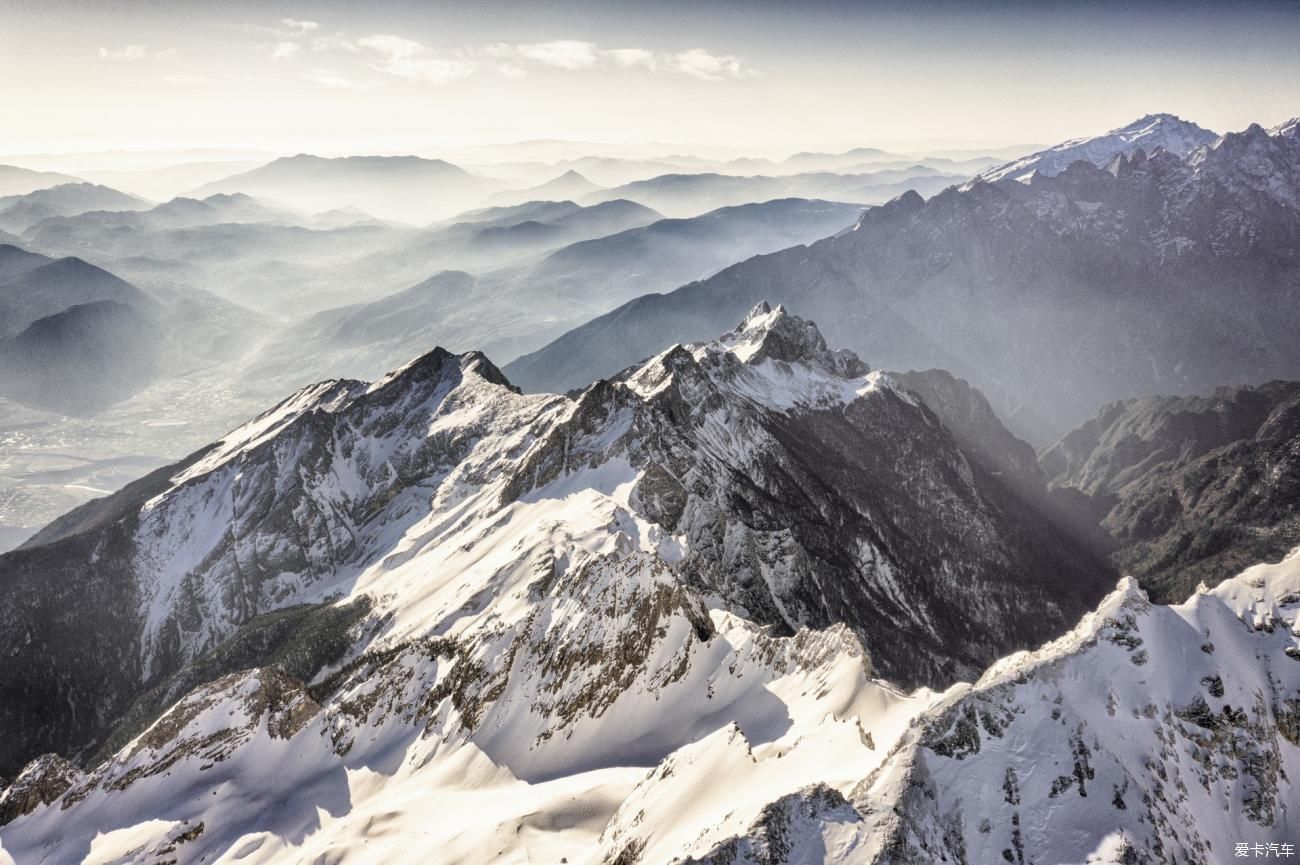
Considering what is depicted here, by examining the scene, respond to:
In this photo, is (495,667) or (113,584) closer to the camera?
(495,667)

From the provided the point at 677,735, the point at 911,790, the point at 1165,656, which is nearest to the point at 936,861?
the point at 911,790

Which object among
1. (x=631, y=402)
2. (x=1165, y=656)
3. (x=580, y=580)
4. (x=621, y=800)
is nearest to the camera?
(x=1165, y=656)

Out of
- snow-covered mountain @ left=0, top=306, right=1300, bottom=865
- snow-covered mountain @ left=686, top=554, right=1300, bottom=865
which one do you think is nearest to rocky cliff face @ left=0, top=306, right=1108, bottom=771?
snow-covered mountain @ left=0, top=306, right=1300, bottom=865

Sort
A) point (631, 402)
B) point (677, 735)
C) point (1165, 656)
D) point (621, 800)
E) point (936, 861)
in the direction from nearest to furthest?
point (936, 861)
point (1165, 656)
point (621, 800)
point (677, 735)
point (631, 402)

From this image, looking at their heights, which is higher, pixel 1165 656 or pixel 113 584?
pixel 1165 656

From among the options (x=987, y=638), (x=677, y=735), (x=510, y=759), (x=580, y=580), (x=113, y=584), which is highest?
(x=580, y=580)

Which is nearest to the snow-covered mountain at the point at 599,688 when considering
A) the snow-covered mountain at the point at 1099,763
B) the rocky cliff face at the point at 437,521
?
the snow-covered mountain at the point at 1099,763

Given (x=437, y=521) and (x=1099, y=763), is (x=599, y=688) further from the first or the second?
(x=437, y=521)

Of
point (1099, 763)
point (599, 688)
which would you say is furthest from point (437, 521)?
point (1099, 763)

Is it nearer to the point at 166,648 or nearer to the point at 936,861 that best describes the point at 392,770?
the point at 936,861
